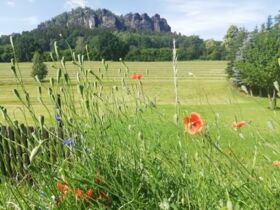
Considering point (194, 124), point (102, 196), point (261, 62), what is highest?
point (194, 124)

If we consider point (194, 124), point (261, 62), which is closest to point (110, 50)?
point (194, 124)

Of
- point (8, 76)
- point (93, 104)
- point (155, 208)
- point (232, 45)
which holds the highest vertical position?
point (93, 104)

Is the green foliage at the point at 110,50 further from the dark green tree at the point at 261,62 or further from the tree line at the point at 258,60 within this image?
the dark green tree at the point at 261,62

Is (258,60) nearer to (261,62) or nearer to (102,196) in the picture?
(261,62)

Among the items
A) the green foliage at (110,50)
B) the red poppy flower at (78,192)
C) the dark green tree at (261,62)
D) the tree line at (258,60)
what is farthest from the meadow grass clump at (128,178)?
the dark green tree at (261,62)

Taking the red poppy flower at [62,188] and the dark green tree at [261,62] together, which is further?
the dark green tree at [261,62]

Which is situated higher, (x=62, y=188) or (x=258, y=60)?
(x=62, y=188)

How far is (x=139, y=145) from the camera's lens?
9.23 feet

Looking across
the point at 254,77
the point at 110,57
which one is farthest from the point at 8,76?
the point at 110,57

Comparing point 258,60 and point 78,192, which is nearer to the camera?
point 78,192

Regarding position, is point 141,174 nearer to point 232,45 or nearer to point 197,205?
point 197,205

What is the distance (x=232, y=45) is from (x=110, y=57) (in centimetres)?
5466

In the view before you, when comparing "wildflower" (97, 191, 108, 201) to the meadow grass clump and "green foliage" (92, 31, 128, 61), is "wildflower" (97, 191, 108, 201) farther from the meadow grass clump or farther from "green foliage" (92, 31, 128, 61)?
"green foliage" (92, 31, 128, 61)

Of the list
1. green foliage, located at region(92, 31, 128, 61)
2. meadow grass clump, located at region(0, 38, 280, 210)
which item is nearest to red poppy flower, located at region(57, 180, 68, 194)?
meadow grass clump, located at region(0, 38, 280, 210)
